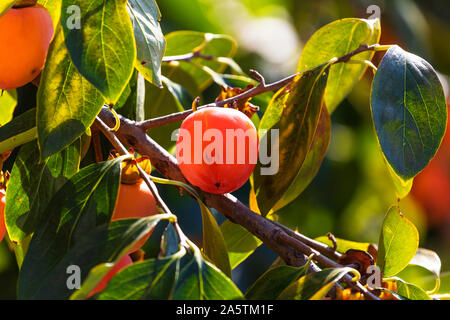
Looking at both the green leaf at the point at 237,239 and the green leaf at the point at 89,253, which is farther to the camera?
the green leaf at the point at 237,239

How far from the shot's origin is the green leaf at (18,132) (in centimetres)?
72

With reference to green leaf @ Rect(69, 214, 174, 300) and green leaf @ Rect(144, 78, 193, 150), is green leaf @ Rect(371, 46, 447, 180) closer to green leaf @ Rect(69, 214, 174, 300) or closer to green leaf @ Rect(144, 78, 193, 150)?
green leaf @ Rect(69, 214, 174, 300)

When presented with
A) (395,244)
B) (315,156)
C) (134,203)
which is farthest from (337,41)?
(134,203)

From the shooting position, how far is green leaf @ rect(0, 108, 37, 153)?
2.36ft

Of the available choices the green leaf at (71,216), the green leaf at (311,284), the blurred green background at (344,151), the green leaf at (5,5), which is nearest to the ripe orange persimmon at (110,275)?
the green leaf at (71,216)

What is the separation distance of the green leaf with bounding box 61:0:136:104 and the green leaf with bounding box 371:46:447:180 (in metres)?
0.25

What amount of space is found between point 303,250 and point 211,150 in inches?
5.9

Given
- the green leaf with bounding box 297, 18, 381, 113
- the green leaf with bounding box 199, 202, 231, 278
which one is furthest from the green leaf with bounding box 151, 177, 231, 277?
the green leaf with bounding box 297, 18, 381, 113

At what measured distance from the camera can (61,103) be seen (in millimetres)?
664

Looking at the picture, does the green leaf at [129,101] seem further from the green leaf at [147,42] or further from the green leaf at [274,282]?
the green leaf at [274,282]

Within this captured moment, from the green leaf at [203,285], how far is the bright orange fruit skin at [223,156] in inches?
4.4

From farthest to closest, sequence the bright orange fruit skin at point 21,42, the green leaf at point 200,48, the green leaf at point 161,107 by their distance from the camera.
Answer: the green leaf at point 200,48, the green leaf at point 161,107, the bright orange fruit skin at point 21,42

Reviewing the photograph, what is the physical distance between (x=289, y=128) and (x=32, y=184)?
0.30m

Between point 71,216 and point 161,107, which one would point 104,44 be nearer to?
point 71,216
